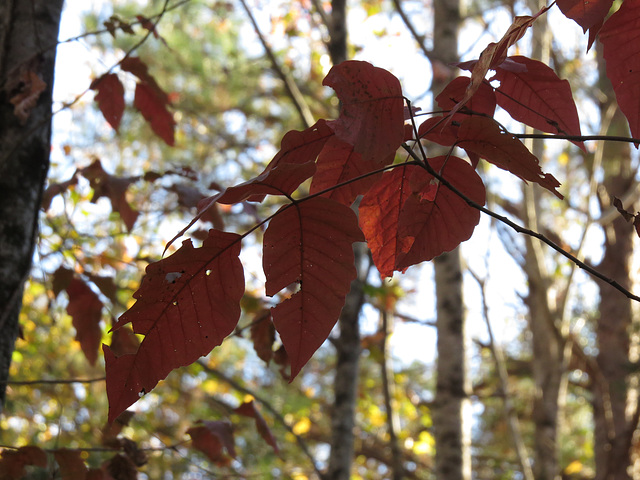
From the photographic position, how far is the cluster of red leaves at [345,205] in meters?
0.47

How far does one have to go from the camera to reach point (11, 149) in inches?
34.0

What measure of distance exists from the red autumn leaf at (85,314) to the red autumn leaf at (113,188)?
16 centimetres

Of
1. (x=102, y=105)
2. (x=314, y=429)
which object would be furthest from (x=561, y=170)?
(x=102, y=105)

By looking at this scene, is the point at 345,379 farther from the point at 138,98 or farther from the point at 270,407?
the point at 138,98

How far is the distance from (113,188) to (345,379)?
991 mm

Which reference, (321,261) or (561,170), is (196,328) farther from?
(561,170)

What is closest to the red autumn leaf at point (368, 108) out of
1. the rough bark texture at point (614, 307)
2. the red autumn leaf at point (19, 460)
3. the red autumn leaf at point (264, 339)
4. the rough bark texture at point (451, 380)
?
the red autumn leaf at point (264, 339)

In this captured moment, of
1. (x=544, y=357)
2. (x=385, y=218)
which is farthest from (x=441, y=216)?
(x=544, y=357)

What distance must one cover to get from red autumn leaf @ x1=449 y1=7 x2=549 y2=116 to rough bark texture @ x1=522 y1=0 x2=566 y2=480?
6.51ft

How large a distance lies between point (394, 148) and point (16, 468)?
779 mm

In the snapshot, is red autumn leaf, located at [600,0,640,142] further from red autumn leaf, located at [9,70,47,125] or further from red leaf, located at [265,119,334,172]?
red autumn leaf, located at [9,70,47,125]

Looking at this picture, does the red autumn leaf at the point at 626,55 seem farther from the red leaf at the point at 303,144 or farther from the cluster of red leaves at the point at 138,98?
the cluster of red leaves at the point at 138,98

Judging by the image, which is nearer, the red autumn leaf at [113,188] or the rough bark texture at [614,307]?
the red autumn leaf at [113,188]

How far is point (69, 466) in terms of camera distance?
85cm
